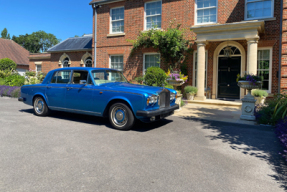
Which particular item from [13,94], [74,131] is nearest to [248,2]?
[74,131]

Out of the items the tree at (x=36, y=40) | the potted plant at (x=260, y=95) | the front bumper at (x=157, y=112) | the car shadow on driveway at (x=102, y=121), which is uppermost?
the tree at (x=36, y=40)

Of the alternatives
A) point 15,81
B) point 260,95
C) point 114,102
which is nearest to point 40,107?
point 114,102

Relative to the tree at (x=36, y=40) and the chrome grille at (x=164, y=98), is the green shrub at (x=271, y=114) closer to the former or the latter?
the chrome grille at (x=164, y=98)

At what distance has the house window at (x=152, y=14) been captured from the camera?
14.3 meters

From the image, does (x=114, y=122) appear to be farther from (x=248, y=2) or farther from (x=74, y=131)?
(x=248, y=2)

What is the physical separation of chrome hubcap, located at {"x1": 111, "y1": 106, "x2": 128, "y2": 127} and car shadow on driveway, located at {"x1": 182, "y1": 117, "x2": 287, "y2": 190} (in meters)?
2.15

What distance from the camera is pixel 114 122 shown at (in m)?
6.09

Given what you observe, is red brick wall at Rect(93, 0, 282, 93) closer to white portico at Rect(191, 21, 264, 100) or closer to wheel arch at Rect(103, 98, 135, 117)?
white portico at Rect(191, 21, 264, 100)

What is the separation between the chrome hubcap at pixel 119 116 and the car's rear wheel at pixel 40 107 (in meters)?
2.81

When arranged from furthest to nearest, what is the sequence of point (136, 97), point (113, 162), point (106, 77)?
point (106, 77)
point (136, 97)
point (113, 162)

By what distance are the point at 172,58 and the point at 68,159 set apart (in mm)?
10767

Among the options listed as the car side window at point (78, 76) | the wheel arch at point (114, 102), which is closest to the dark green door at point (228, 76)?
the wheel arch at point (114, 102)

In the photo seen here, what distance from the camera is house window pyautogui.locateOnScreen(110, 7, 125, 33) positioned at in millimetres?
15641

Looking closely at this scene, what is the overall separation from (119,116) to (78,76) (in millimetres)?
1942
